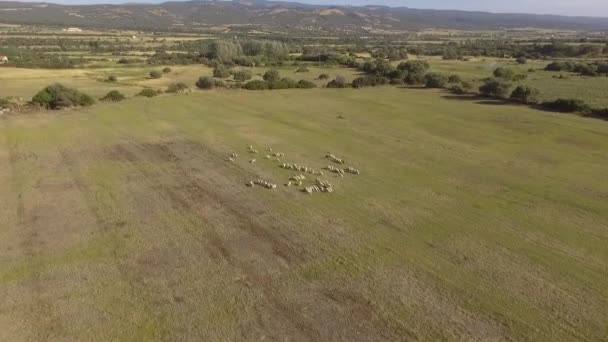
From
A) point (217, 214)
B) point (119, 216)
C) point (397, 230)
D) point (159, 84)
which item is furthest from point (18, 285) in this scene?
point (159, 84)

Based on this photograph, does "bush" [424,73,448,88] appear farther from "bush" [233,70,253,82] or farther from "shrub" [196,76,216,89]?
"shrub" [196,76,216,89]

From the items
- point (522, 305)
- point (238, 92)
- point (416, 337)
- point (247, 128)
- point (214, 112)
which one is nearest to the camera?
point (416, 337)

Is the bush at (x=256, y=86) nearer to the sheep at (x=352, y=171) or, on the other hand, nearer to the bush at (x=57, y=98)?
the bush at (x=57, y=98)

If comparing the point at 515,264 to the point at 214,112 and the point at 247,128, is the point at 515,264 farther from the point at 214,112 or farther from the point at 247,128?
the point at 214,112

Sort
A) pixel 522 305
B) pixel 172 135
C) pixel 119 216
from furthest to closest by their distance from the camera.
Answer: pixel 172 135 → pixel 119 216 → pixel 522 305

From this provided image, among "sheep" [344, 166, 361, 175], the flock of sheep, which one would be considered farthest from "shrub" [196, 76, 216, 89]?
"sheep" [344, 166, 361, 175]

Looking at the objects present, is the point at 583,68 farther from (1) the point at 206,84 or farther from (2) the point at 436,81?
(1) the point at 206,84

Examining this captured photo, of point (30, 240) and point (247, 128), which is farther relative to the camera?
point (247, 128)

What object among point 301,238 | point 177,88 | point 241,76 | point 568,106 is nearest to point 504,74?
point 568,106
